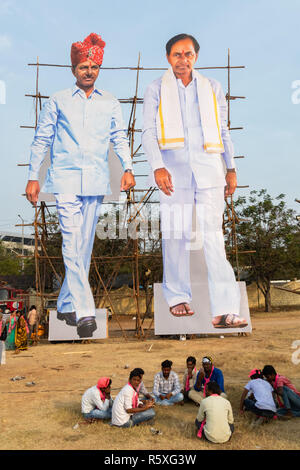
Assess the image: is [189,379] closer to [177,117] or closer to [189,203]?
[189,203]

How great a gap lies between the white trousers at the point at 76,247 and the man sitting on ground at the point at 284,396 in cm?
359

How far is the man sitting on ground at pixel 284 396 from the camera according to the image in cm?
526

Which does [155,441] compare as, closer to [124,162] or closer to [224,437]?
[224,437]

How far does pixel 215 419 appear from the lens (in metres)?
4.50

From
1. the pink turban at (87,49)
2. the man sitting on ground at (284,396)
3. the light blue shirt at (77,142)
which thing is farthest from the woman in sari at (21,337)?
the man sitting on ground at (284,396)

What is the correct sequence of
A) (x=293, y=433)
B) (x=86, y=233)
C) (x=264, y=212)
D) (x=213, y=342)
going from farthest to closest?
(x=264, y=212) < (x=213, y=342) < (x=86, y=233) < (x=293, y=433)

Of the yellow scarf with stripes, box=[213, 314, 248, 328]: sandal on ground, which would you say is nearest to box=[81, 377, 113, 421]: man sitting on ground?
box=[213, 314, 248, 328]: sandal on ground

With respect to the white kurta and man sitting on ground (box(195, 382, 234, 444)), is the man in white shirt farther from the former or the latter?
the white kurta

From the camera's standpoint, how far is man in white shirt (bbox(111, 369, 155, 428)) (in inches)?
196

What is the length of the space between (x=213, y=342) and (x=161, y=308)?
5079mm

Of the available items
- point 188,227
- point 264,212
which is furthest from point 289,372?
point 264,212

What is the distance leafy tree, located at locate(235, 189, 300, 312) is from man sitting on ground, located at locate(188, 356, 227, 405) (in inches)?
655

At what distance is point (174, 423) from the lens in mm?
5184
